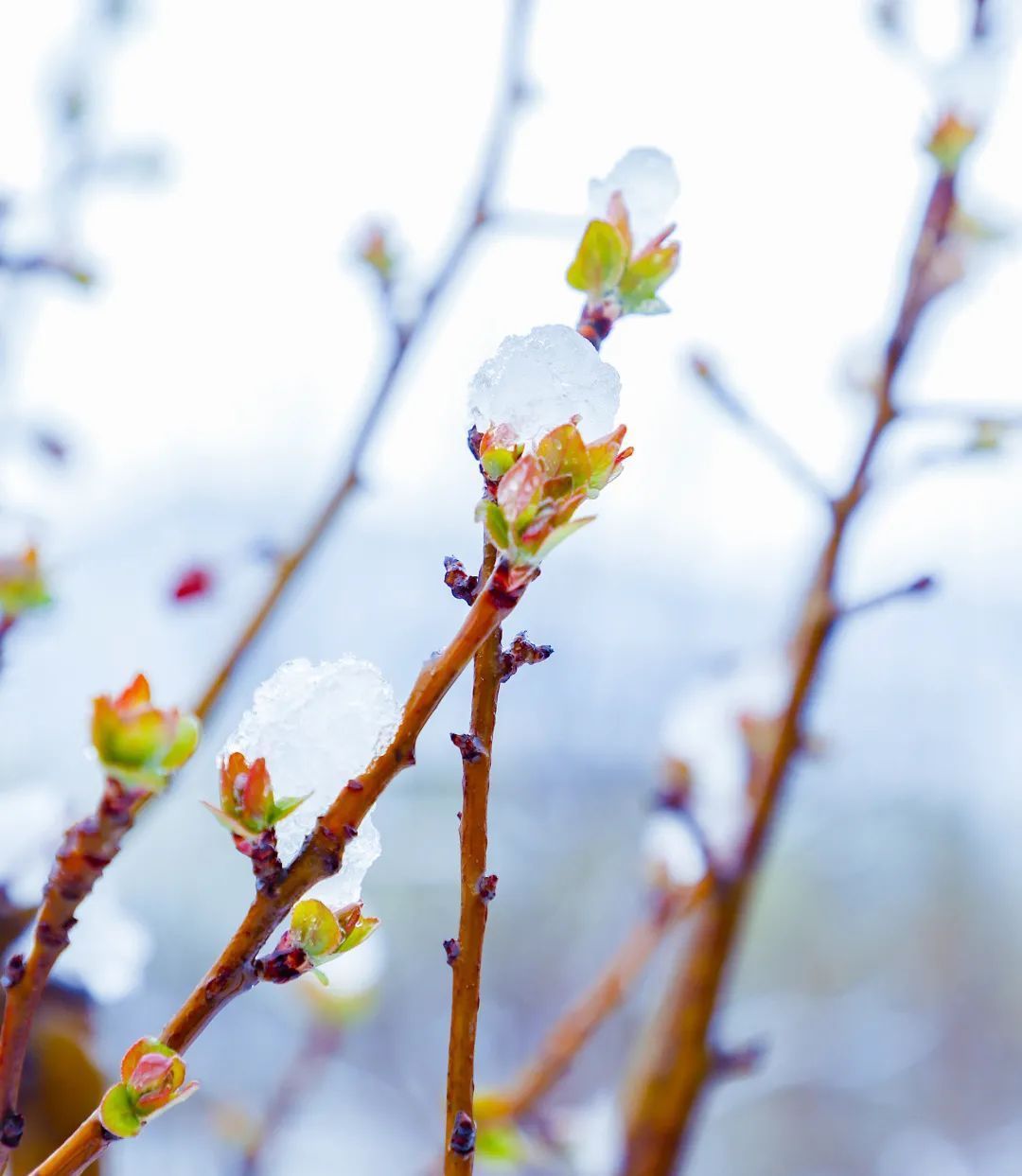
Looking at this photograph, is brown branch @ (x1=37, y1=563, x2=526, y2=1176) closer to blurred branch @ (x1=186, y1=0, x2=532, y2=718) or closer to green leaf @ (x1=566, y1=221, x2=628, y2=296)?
green leaf @ (x1=566, y1=221, x2=628, y2=296)

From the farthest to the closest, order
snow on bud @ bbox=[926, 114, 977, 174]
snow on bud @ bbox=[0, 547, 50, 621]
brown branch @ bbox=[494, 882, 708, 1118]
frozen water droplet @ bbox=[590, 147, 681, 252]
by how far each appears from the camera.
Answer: brown branch @ bbox=[494, 882, 708, 1118] < snow on bud @ bbox=[926, 114, 977, 174] < snow on bud @ bbox=[0, 547, 50, 621] < frozen water droplet @ bbox=[590, 147, 681, 252]

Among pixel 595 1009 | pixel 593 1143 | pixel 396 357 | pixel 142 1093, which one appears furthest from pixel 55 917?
pixel 593 1143

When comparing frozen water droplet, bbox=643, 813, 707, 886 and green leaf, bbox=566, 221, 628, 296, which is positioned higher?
frozen water droplet, bbox=643, 813, 707, 886

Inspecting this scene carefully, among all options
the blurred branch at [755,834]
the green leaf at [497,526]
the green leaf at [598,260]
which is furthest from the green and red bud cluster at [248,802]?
the blurred branch at [755,834]

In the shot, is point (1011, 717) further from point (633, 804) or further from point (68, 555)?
point (68, 555)

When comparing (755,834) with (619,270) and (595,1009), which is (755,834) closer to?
(595,1009)

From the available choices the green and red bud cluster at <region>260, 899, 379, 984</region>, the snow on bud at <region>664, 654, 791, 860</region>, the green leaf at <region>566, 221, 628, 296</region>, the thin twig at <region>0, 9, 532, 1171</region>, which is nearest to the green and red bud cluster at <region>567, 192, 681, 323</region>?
the green leaf at <region>566, 221, 628, 296</region>

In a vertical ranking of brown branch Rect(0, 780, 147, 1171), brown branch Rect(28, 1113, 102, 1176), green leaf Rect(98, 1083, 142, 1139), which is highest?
brown branch Rect(0, 780, 147, 1171)

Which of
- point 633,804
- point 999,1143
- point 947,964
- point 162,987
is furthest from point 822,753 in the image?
point 947,964
